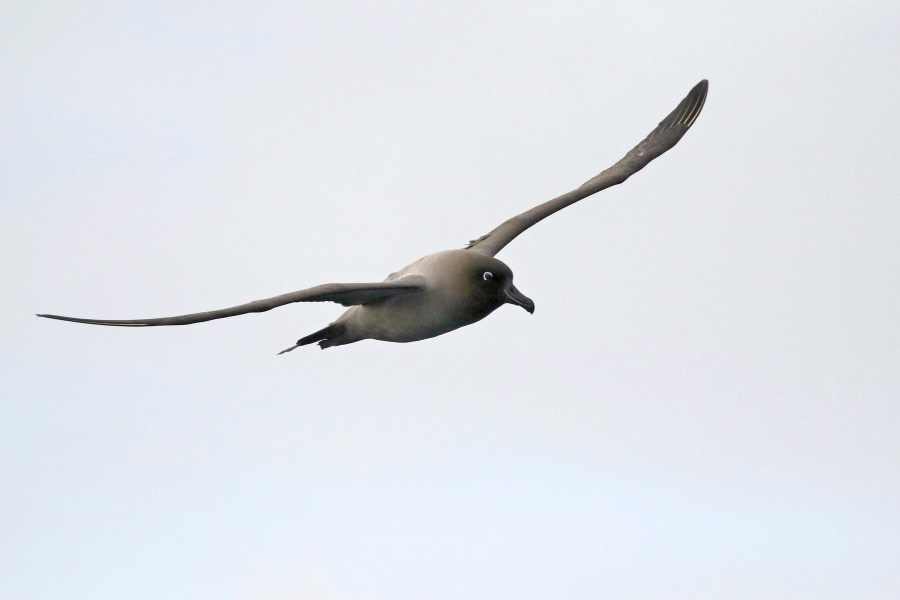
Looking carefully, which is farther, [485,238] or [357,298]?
[485,238]

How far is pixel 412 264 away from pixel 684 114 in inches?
217

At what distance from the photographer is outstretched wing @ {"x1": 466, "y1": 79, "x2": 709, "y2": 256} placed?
15.1 meters

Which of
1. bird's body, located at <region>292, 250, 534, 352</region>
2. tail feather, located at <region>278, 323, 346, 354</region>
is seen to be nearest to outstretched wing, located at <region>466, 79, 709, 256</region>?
bird's body, located at <region>292, 250, 534, 352</region>

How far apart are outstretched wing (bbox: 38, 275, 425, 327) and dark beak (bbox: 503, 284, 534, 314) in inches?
31.6

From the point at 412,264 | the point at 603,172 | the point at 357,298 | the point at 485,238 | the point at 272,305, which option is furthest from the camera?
the point at 603,172

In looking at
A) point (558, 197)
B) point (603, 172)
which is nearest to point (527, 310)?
point (558, 197)

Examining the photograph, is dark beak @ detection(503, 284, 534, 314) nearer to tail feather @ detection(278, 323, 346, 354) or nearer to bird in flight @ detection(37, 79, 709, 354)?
bird in flight @ detection(37, 79, 709, 354)

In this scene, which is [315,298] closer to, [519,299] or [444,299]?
[444,299]

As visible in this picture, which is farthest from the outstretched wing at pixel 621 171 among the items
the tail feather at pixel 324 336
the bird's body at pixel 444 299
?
the tail feather at pixel 324 336

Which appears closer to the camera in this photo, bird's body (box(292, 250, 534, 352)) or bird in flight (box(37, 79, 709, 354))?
bird in flight (box(37, 79, 709, 354))

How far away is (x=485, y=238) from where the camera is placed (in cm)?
1526

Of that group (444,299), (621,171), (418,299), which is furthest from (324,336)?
(621,171)

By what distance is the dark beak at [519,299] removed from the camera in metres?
12.7

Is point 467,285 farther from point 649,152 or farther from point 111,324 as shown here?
point 649,152
